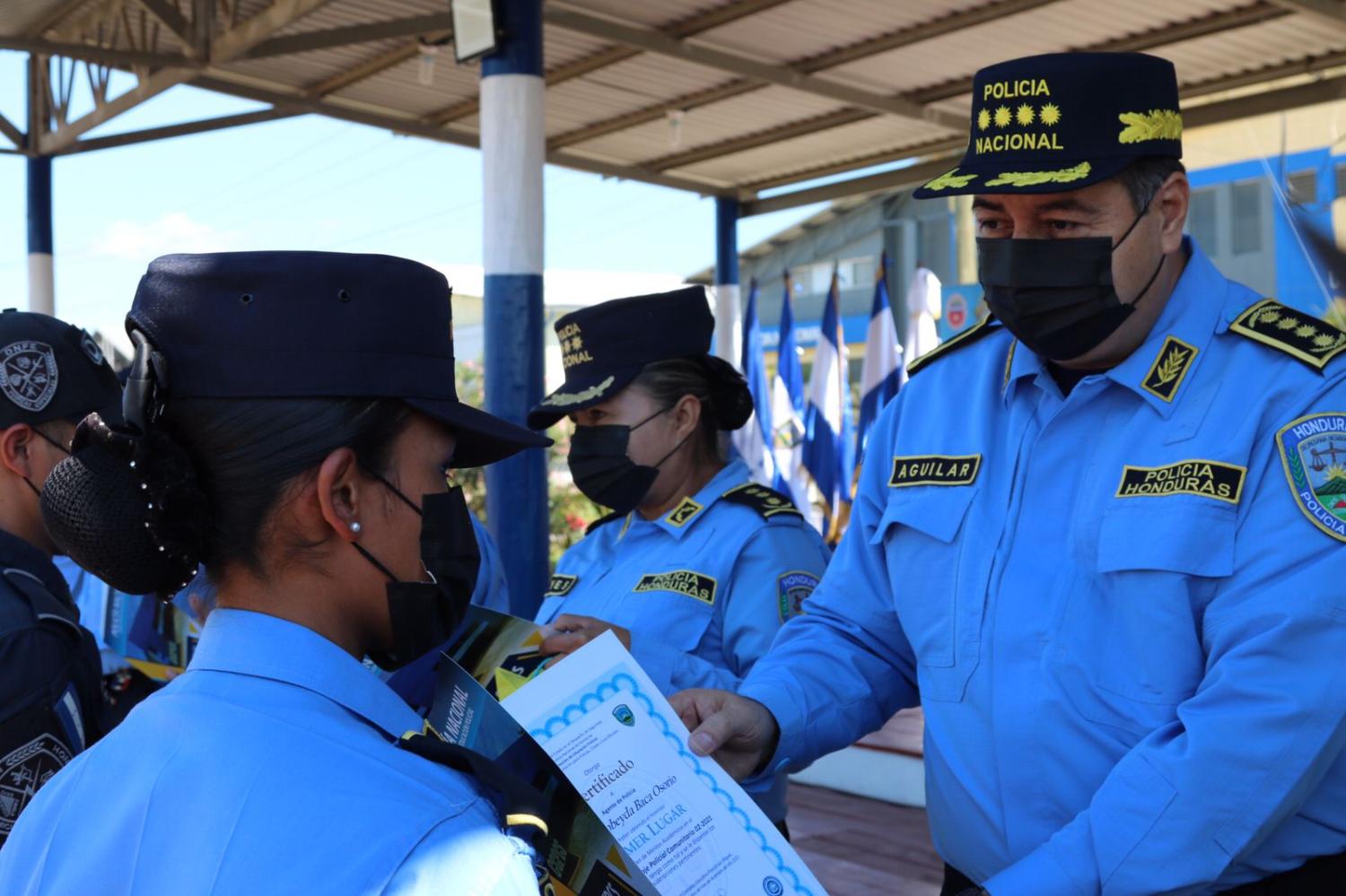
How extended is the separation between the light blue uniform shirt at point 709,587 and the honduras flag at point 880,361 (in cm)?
636

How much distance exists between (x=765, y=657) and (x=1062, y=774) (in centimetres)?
56

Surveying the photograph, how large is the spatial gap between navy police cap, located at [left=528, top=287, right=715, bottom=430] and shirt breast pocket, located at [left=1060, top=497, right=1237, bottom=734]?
132cm

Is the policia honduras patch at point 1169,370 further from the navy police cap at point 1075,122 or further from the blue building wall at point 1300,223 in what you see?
the blue building wall at point 1300,223

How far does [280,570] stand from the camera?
3.80 feet

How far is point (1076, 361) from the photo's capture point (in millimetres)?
1771

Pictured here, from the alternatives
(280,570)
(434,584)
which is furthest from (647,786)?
(280,570)

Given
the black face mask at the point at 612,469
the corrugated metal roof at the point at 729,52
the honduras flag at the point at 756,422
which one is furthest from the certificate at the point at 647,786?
the honduras flag at the point at 756,422

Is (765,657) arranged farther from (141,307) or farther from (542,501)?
(542,501)

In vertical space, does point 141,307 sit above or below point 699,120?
below

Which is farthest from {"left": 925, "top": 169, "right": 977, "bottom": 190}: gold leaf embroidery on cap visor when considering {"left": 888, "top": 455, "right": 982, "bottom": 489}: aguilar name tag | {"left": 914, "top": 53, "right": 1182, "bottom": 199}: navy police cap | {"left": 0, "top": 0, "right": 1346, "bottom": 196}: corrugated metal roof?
{"left": 0, "top": 0, "right": 1346, "bottom": 196}: corrugated metal roof

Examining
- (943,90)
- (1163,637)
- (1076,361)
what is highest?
(943,90)

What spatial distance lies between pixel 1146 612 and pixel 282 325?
1.06 metres

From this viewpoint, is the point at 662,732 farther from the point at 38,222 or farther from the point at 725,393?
the point at 38,222

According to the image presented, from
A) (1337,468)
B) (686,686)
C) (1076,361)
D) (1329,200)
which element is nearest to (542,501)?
(686,686)
